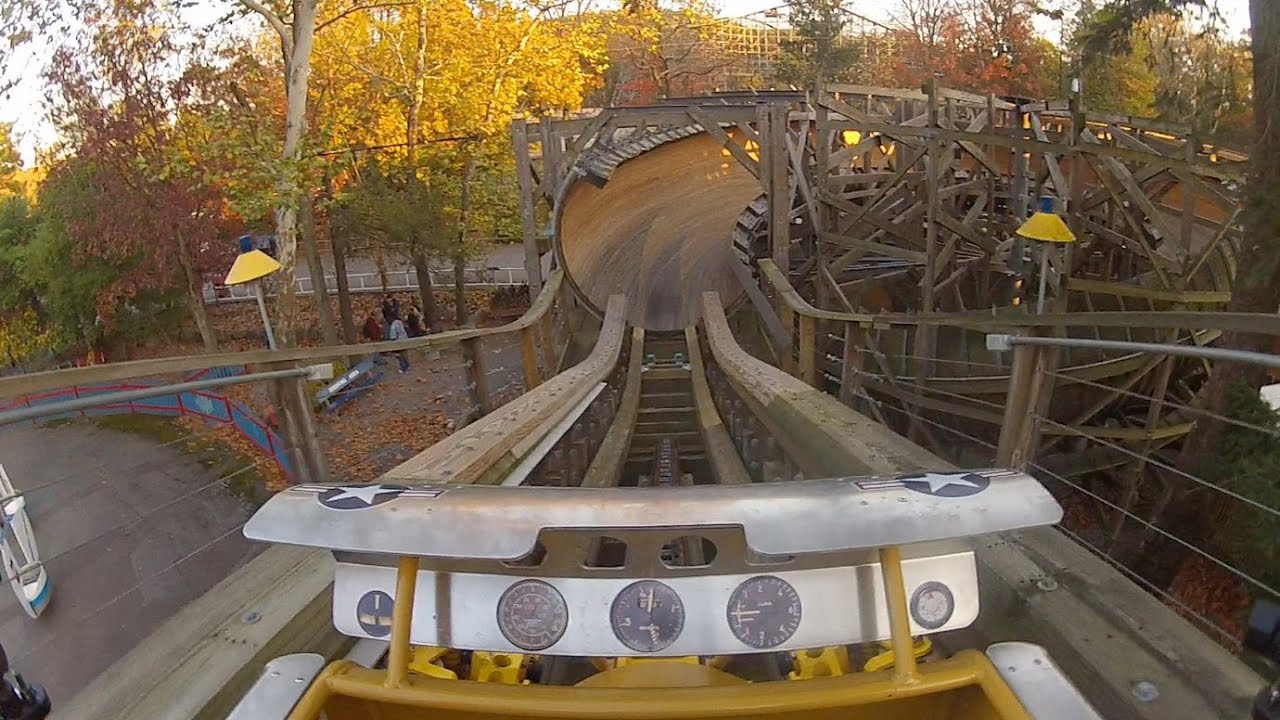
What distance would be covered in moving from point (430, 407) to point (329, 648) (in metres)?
11.5

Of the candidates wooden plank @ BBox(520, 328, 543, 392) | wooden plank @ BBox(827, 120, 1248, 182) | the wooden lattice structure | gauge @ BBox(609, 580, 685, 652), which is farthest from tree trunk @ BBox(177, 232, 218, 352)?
gauge @ BBox(609, 580, 685, 652)

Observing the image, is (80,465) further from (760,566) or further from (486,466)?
(760,566)

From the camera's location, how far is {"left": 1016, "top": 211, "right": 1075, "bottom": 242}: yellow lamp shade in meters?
7.35

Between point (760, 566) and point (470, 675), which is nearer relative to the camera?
point (760, 566)

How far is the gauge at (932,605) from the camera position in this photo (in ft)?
4.92

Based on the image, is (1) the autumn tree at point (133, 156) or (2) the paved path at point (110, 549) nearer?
(2) the paved path at point (110, 549)

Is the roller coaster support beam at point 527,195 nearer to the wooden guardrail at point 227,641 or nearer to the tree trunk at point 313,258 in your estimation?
the tree trunk at point 313,258

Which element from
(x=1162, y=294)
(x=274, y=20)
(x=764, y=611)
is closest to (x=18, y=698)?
(x=764, y=611)

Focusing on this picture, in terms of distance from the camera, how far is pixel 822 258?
9555 mm

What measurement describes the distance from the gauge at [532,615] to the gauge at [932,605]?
2.05 ft

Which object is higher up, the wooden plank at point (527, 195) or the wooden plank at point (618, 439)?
the wooden plank at point (527, 195)

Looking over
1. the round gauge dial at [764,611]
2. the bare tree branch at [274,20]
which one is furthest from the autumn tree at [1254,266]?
the bare tree branch at [274,20]

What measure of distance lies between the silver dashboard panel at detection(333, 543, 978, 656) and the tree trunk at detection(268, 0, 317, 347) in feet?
33.3

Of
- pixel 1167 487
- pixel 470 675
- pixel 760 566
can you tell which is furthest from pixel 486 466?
pixel 1167 487
